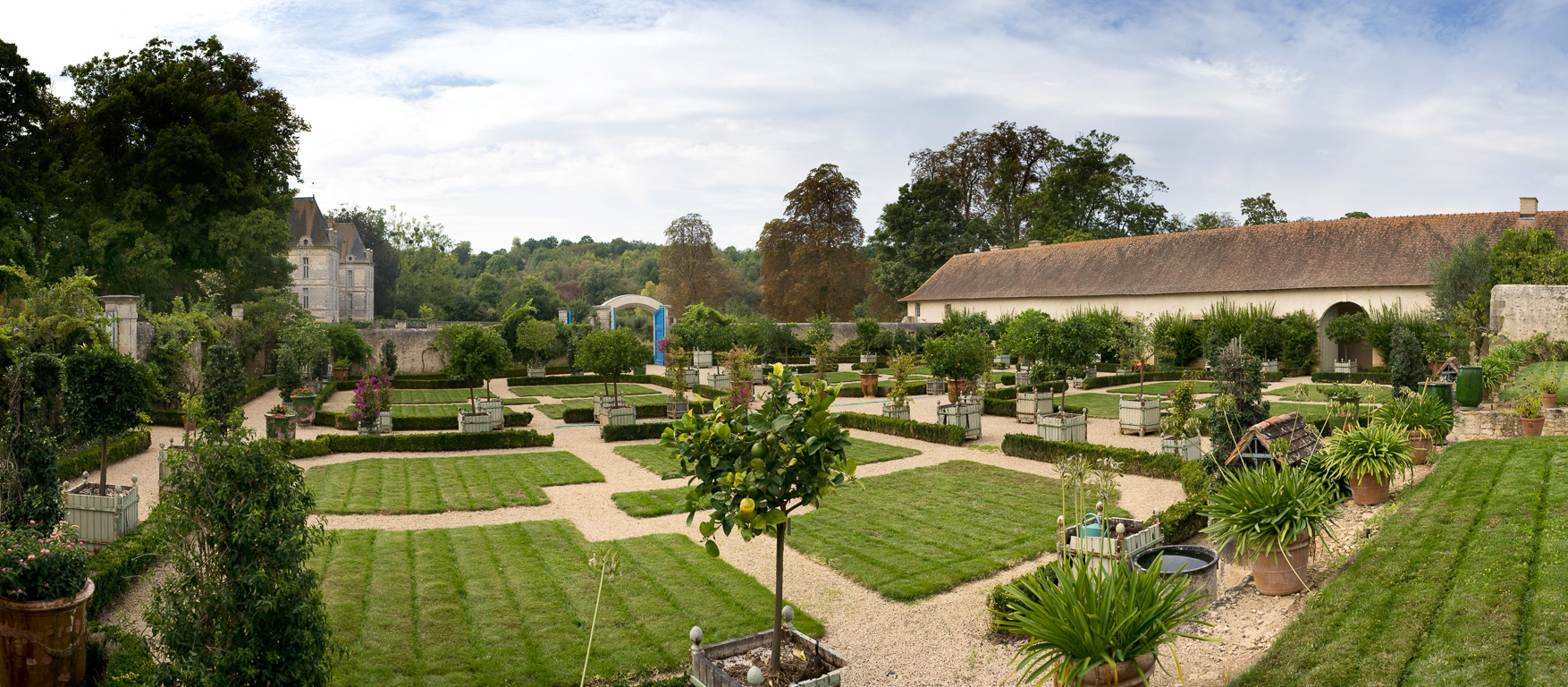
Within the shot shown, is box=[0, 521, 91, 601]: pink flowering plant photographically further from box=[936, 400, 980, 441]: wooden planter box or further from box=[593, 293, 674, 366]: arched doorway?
box=[593, 293, 674, 366]: arched doorway

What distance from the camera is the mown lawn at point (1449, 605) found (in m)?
4.68

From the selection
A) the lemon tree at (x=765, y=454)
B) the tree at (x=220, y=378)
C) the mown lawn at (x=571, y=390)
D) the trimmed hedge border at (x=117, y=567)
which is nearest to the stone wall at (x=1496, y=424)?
the lemon tree at (x=765, y=454)

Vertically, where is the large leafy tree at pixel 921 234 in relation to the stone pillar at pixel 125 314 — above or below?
above

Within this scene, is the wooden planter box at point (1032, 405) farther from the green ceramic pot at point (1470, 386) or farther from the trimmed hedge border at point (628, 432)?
the trimmed hedge border at point (628, 432)

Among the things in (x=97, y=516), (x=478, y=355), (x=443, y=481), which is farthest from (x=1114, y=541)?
(x=478, y=355)

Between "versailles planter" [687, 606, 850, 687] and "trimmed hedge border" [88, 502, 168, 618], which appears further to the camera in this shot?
"trimmed hedge border" [88, 502, 168, 618]

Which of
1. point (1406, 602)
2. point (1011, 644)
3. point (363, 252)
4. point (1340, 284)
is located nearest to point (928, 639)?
point (1011, 644)

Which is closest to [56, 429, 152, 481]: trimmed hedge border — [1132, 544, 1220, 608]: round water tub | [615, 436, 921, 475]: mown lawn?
[615, 436, 921, 475]: mown lawn

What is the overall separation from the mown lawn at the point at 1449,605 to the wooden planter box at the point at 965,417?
886 centimetres

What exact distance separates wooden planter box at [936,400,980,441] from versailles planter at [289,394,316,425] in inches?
568

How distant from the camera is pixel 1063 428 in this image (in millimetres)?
15117

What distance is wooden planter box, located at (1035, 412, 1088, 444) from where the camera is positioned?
15.1 m

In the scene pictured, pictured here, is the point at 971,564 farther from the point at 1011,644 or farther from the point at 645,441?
the point at 645,441

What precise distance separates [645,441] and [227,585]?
505 inches
